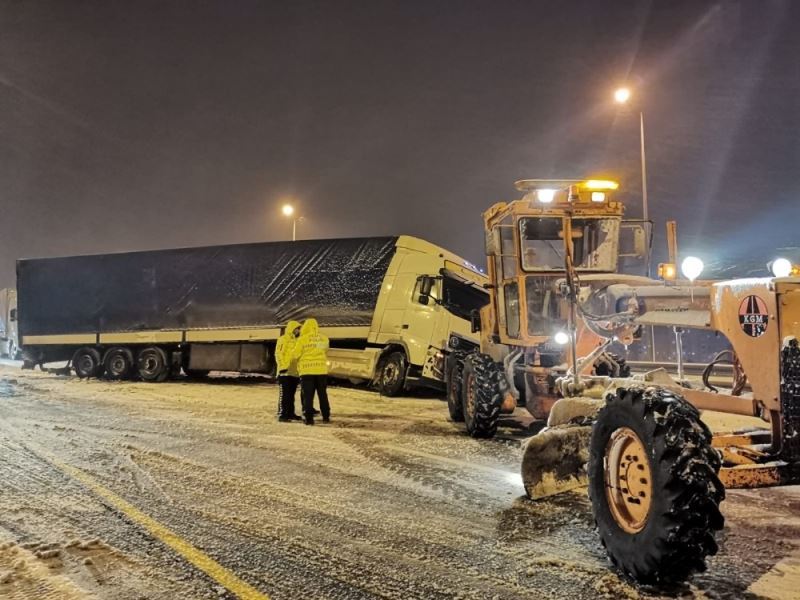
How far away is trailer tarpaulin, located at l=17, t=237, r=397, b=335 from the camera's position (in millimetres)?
14469

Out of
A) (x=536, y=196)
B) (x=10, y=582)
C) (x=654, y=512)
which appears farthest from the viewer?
(x=536, y=196)

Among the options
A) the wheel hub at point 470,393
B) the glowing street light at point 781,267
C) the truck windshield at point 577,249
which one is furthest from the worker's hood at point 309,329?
the glowing street light at point 781,267

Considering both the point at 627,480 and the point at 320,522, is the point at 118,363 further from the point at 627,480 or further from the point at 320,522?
the point at 627,480

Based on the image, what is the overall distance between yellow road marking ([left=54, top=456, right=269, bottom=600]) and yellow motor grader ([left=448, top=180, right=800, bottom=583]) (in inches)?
84.0

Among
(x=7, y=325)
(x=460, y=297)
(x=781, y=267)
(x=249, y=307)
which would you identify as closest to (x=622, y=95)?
(x=460, y=297)

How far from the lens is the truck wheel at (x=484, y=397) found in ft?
25.0

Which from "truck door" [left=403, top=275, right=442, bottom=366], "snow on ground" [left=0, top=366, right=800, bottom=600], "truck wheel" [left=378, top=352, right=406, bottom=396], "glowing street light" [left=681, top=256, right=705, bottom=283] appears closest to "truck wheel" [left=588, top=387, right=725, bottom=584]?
"snow on ground" [left=0, top=366, right=800, bottom=600]

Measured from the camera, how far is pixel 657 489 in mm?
3162

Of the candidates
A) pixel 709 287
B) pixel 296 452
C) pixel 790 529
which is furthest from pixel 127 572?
pixel 790 529

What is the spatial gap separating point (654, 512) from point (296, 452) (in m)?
4.82

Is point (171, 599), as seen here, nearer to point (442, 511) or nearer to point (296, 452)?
Result: point (442, 511)

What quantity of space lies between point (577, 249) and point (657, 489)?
4.64 m

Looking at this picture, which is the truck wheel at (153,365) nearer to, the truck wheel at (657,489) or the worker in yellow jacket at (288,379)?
the worker in yellow jacket at (288,379)

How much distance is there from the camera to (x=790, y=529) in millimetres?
4391
